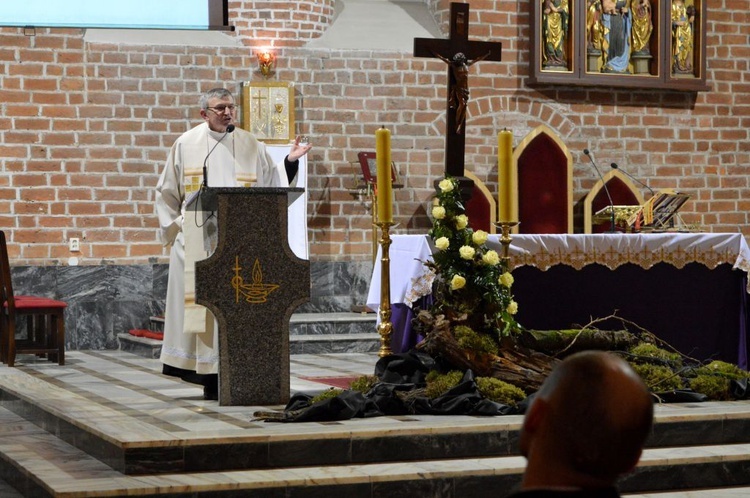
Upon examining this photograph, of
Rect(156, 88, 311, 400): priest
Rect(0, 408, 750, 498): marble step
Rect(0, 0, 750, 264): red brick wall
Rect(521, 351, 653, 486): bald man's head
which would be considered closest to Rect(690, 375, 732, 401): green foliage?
Rect(0, 408, 750, 498): marble step

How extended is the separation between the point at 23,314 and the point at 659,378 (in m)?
4.57

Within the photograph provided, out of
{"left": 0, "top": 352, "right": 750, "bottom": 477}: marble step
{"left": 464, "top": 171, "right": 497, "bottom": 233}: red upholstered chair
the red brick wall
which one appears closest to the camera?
{"left": 0, "top": 352, "right": 750, "bottom": 477}: marble step

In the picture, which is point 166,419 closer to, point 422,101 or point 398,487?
point 398,487

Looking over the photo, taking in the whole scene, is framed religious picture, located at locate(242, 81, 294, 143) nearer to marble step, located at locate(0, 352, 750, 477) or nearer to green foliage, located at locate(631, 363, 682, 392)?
marble step, located at locate(0, 352, 750, 477)

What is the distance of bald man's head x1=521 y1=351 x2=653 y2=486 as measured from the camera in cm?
134

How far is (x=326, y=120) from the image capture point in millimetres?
10758

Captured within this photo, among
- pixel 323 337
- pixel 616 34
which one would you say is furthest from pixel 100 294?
pixel 616 34

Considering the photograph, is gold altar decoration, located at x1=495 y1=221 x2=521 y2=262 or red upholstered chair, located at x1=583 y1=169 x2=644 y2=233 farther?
red upholstered chair, located at x1=583 y1=169 x2=644 y2=233

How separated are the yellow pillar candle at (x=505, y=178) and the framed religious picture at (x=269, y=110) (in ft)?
15.1

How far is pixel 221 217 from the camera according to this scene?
18.8 ft

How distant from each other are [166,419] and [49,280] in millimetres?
4746

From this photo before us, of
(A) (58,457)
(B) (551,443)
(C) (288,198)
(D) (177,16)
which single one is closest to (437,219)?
(C) (288,198)

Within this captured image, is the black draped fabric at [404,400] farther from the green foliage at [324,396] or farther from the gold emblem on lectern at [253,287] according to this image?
the gold emblem on lectern at [253,287]

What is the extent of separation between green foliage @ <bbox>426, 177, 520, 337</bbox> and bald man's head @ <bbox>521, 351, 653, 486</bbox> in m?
4.51
